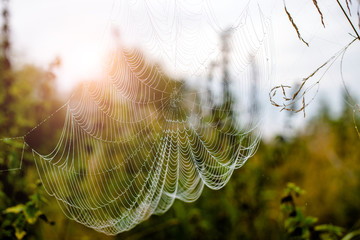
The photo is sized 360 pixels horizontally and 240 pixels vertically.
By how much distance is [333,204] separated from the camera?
709cm

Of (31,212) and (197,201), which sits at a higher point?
(31,212)

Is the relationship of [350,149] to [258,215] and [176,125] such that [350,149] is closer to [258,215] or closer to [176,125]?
[258,215]

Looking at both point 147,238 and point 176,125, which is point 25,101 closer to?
point 176,125

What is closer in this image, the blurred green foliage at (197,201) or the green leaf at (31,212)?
the green leaf at (31,212)

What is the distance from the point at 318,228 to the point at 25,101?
3809 millimetres

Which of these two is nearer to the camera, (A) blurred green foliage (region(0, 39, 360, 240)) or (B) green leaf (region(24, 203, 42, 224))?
(B) green leaf (region(24, 203, 42, 224))

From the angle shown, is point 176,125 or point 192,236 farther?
point 176,125

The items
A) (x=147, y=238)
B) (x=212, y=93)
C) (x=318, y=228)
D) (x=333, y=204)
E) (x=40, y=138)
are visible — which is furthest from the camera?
(x=333, y=204)

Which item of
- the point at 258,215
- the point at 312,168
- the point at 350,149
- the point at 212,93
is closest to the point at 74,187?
the point at 212,93

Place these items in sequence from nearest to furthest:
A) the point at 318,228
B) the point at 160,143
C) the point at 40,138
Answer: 1. the point at 318,228
2. the point at 160,143
3. the point at 40,138

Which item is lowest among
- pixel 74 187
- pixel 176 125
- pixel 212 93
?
pixel 74 187

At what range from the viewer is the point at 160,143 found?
3.60 meters

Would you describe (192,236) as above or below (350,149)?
below

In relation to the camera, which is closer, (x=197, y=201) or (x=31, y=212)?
(x=31, y=212)
